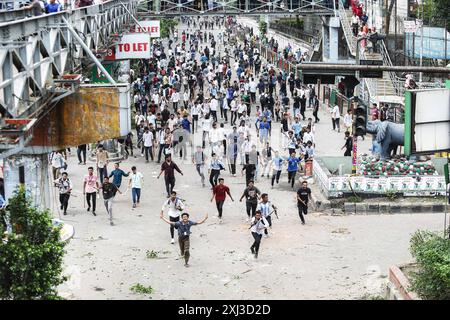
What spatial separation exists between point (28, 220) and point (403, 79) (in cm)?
2826

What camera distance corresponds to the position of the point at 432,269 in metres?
13.4

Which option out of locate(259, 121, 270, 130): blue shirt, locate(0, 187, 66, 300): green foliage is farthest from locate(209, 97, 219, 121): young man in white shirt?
locate(0, 187, 66, 300): green foliage

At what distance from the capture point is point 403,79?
1497 inches

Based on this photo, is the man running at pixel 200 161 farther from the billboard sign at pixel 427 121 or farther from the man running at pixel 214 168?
the billboard sign at pixel 427 121

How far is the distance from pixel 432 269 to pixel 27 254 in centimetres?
588

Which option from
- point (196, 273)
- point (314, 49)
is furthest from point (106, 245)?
point (314, 49)

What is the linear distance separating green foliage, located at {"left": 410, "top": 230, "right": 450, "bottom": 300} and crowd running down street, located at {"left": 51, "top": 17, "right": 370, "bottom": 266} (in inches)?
165

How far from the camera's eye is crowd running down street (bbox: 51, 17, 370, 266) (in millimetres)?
20766

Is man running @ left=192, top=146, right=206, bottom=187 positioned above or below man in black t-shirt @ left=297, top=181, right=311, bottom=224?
above

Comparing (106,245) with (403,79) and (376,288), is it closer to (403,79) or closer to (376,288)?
(376,288)

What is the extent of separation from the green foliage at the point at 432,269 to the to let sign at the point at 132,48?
665 inches

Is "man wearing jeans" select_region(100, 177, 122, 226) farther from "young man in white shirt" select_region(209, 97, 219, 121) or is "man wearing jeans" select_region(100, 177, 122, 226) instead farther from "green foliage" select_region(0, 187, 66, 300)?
"young man in white shirt" select_region(209, 97, 219, 121)

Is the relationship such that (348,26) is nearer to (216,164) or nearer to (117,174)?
(216,164)

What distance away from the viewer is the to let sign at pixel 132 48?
29266 millimetres
